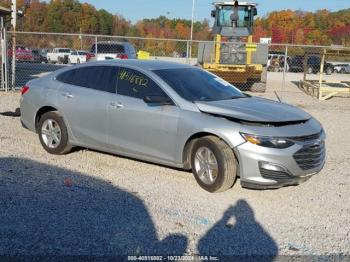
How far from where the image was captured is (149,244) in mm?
4430

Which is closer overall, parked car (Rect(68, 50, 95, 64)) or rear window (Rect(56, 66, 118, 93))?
rear window (Rect(56, 66, 118, 93))

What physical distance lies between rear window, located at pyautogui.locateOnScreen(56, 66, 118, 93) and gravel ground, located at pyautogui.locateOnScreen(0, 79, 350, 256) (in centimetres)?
112

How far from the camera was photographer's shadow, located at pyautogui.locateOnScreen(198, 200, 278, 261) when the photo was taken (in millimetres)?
4307

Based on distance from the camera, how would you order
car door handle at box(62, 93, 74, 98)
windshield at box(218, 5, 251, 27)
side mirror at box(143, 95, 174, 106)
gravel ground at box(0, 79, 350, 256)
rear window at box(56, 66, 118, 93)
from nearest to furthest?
gravel ground at box(0, 79, 350, 256) → side mirror at box(143, 95, 174, 106) → rear window at box(56, 66, 118, 93) → car door handle at box(62, 93, 74, 98) → windshield at box(218, 5, 251, 27)

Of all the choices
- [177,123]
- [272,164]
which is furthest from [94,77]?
[272,164]

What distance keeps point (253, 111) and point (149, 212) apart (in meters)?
1.82

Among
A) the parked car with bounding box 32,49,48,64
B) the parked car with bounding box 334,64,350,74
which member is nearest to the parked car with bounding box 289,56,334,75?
the parked car with bounding box 334,64,350,74

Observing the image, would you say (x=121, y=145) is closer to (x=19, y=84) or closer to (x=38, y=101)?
(x=38, y=101)

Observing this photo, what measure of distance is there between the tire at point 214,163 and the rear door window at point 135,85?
0.95 m

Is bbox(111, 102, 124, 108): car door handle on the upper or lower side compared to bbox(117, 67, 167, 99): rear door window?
lower

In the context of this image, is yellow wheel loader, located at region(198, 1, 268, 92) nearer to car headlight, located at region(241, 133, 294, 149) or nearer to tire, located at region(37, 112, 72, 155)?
tire, located at region(37, 112, 72, 155)

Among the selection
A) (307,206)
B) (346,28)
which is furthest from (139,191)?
(346,28)

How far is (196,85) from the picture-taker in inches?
263

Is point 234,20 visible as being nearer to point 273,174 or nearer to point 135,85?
point 135,85
